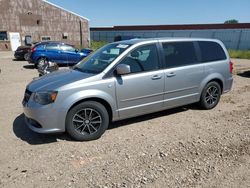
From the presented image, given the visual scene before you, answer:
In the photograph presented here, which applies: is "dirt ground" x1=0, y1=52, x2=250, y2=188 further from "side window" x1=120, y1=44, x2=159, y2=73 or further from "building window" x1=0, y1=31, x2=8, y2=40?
"building window" x1=0, y1=31, x2=8, y2=40

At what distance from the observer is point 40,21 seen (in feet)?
99.5

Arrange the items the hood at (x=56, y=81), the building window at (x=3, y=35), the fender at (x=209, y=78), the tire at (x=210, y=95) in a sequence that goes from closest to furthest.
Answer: the hood at (x=56, y=81), the fender at (x=209, y=78), the tire at (x=210, y=95), the building window at (x=3, y=35)

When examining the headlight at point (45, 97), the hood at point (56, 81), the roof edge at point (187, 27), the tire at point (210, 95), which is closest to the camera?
the headlight at point (45, 97)

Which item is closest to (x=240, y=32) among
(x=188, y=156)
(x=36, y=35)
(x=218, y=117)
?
(x=36, y=35)

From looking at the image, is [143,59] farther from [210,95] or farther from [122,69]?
[210,95]

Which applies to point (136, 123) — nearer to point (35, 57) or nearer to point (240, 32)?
point (35, 57)

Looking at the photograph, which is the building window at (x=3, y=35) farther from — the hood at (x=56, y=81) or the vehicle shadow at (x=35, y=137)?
the hood at (x=56, y=81)

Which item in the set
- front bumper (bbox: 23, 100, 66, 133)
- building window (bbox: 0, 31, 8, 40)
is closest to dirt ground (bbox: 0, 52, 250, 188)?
front bumper (bbox: 23, 100, 66, 133)

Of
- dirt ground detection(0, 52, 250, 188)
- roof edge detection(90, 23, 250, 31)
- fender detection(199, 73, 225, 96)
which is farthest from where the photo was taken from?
roof edge detection(90, 23, 250, 31)

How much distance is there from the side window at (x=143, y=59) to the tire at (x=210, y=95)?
1643 millimetres

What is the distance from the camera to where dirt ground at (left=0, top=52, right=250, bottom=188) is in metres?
3.26

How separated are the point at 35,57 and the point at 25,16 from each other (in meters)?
18.6

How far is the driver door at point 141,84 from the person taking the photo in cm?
462

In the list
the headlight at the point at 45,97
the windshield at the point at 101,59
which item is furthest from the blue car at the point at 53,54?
the headlight at the point at 45,97
